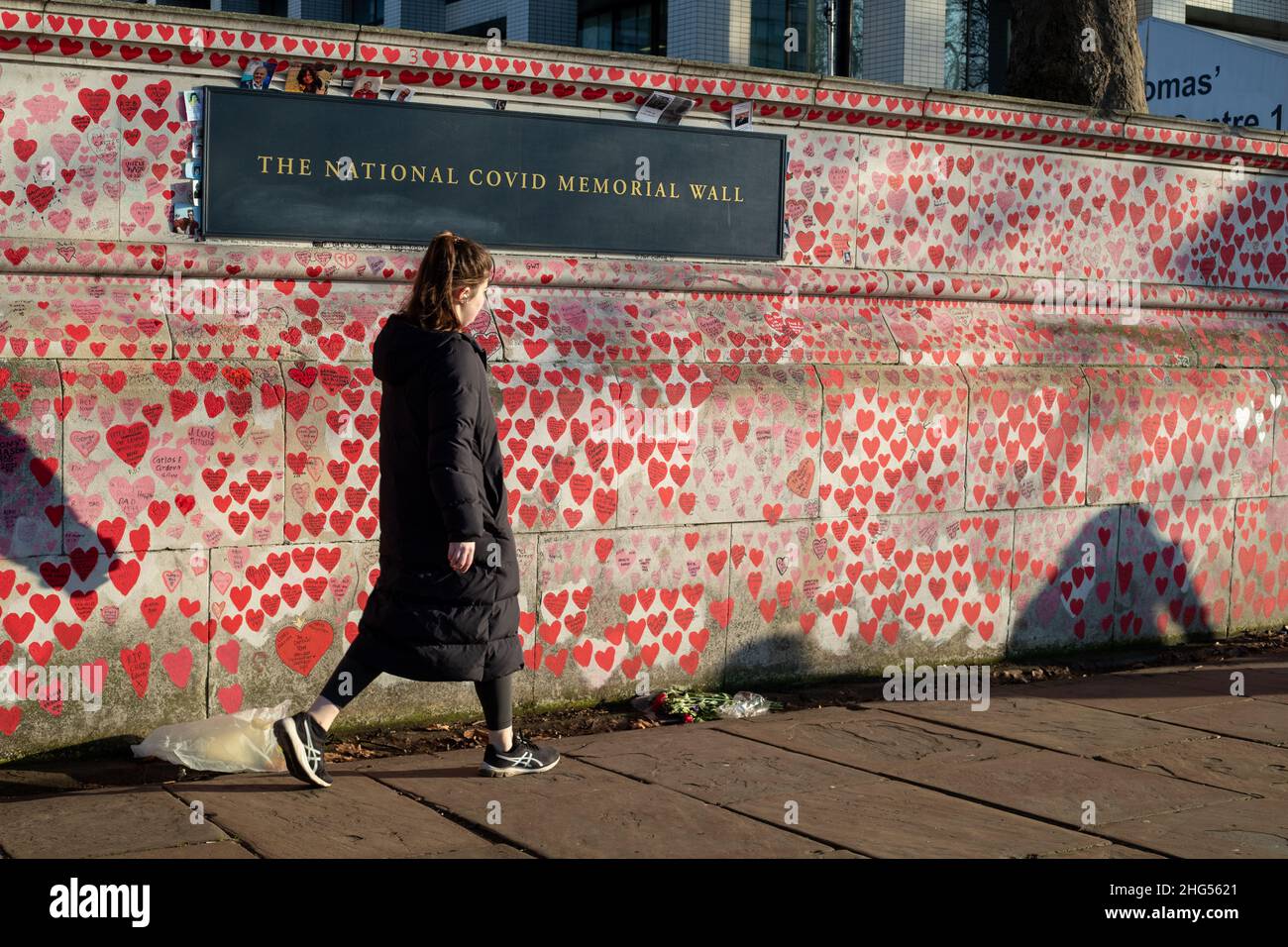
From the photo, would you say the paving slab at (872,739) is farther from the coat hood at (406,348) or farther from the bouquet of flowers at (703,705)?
the coat hood at (406,348)

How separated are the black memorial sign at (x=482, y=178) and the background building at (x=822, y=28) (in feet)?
43.2

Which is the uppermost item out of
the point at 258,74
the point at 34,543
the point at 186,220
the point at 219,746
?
the point at 258,74

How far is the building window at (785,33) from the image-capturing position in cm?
2203

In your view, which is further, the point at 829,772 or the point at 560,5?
the point at 560,5

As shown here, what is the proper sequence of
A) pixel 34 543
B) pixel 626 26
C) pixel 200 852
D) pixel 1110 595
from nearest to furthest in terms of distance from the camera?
1. pixel 200 852
2. pixel 34 543
3. pixel 1110 595
4. pixel 626 26

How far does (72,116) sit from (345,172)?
1026 mm

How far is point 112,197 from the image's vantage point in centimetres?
570

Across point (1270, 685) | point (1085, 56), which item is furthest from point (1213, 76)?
point (1270, 685)

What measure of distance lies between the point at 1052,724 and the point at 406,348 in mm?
3106

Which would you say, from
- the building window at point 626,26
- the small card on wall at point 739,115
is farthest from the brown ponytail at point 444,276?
the building window at point 626,26

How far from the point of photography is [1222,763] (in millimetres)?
5770

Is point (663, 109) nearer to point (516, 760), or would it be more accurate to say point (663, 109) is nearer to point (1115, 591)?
point (516, 760)
